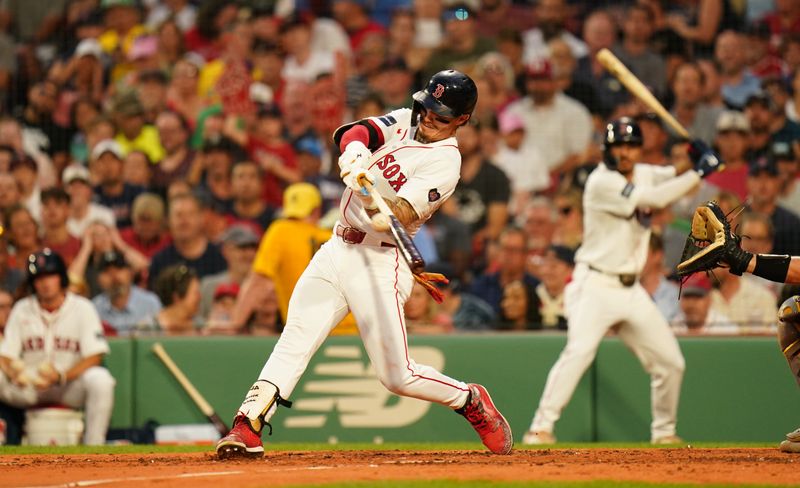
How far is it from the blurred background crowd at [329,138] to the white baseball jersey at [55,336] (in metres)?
0.60

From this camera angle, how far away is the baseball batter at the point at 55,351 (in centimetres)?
941

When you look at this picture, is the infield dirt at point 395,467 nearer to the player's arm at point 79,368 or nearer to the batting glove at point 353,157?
the batting glove at point 353,157

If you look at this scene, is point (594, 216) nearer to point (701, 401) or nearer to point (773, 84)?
point (701, 401)

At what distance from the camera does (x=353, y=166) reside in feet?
19.7

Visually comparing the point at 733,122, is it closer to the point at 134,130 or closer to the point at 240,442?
the point at 134,130

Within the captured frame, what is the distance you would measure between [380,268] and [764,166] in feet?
17.9

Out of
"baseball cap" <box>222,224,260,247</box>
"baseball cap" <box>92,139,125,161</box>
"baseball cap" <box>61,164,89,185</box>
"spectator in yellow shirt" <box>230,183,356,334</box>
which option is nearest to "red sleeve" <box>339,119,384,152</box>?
"spectator in yellow shirt" <box>230,183,356,334</box>

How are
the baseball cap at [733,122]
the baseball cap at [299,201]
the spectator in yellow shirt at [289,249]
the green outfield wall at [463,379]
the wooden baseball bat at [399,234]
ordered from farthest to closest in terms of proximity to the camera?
1. the baseball cap at [733,122]
2. the baseball cap at [299,201]
3. the spectator in yellow shirt at [289,249]
4. the green outfield wall at [463,379]
5. the wooden baseball bat at [399,234]

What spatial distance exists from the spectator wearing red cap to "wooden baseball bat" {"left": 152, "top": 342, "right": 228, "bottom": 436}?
140 inches

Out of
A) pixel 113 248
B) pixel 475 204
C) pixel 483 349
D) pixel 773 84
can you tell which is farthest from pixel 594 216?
pixel 113 248

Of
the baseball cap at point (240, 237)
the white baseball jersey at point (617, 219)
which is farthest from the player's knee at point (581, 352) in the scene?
the baseball cap at point (240, 237)

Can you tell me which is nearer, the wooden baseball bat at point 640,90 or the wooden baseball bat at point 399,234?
the wooden baseball bat at point 399,234

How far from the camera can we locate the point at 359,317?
635 centimetres

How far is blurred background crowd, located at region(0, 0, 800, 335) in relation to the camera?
34.4 feet
